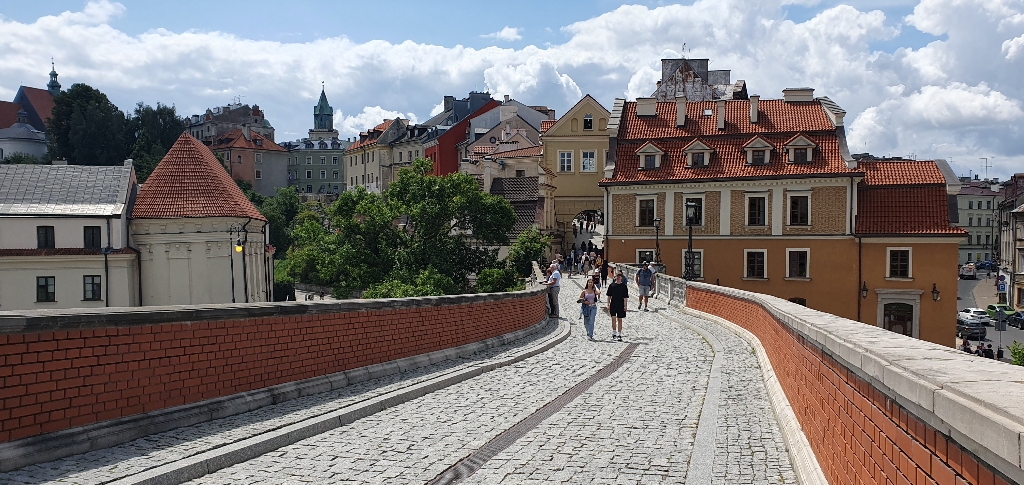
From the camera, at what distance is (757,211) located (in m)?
44.5

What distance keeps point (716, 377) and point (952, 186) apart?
35203mm

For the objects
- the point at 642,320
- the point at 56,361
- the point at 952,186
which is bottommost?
the point at 642,320

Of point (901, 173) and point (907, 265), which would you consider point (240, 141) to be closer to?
point (901, 173)

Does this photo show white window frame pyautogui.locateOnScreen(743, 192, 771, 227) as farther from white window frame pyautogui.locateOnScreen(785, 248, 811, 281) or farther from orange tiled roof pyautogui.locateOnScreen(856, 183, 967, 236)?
orange tiled roof pyautogui.locateOnScreen(856, 183, 967, 236)

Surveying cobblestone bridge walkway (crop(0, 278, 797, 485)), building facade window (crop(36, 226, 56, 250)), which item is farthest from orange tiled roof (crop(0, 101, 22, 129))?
cobblestone bridge walkway (crop(0, 278, 797, 485))

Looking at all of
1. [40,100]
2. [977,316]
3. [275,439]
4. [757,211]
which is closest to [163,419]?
[275,439]

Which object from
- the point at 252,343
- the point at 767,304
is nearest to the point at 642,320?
the point at 767,304

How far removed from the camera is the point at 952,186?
43.1 metres

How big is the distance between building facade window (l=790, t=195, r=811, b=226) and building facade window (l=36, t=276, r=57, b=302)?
3761cm

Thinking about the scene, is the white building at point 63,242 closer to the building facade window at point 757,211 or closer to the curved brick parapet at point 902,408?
the building facade window at point 757,211

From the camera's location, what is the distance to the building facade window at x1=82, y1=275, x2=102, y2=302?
46.2 m

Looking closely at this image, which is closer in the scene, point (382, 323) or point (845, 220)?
point (382, 323)

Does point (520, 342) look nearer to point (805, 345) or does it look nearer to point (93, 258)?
point (805, 345)

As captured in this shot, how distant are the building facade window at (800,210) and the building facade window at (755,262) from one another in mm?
2185
